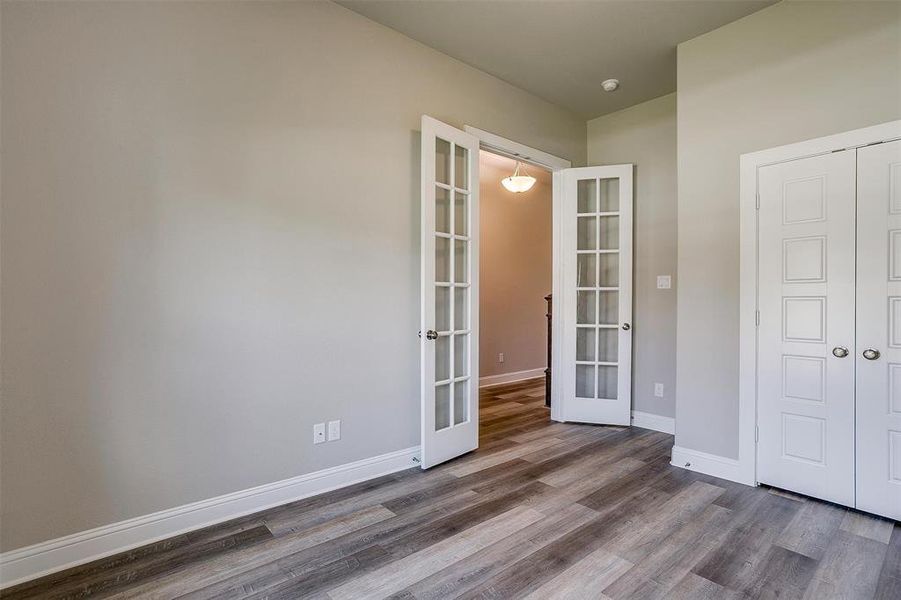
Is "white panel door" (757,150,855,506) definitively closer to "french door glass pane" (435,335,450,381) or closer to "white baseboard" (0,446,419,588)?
"french door glass pane" (435,335,450,381)

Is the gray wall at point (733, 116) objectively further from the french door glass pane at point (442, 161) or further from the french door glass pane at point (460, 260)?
the french door glass pane at point (442, 161)

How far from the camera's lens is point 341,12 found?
266cm

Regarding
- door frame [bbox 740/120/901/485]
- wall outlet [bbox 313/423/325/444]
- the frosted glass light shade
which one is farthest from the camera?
the frosted glass light shade

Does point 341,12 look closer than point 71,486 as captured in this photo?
No

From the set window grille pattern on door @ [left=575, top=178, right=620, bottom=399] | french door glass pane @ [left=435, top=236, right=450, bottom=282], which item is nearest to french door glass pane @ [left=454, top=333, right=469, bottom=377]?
french door glass pane @ [left=435, top=236, right=450, bottom=282]

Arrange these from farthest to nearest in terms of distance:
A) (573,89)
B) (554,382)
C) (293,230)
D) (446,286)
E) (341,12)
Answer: (554,382) < (573,89) < (446,286) < (341,12) < (293,230)

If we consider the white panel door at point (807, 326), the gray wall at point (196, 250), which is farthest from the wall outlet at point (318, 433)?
the white panel door at point (807, 326)

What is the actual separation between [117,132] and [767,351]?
3.80 meters

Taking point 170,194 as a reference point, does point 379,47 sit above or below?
above

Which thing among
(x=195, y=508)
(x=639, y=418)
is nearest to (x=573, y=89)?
(x=639, y=418)

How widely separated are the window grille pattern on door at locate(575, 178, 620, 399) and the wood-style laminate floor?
131 cm

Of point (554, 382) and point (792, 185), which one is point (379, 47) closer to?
point (792, 185)

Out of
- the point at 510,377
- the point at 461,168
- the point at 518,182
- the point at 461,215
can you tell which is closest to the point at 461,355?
the point at 461,215

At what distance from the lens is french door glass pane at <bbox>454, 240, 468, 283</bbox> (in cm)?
323
